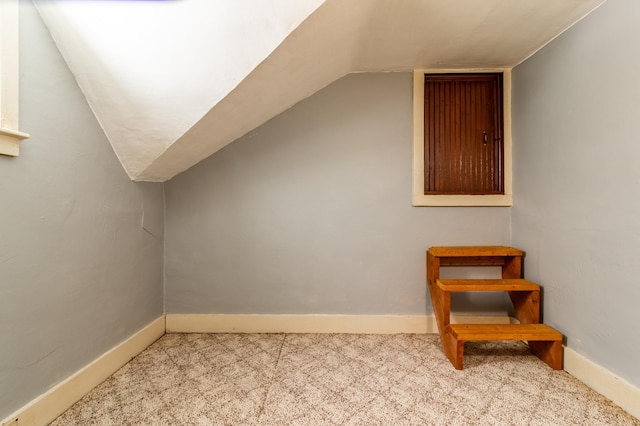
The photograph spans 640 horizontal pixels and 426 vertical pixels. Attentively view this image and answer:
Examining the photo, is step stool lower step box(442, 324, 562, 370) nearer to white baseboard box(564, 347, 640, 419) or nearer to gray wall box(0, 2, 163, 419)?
white baseboard box(564, 347, 640, 419)

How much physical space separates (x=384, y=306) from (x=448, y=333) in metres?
0.45

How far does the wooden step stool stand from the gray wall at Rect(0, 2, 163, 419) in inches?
69.6

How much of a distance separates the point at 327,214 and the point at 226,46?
1.13 metres

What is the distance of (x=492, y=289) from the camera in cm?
165

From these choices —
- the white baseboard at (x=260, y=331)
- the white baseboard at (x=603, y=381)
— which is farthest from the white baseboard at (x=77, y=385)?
the white baseboard at (x=603, y=381)

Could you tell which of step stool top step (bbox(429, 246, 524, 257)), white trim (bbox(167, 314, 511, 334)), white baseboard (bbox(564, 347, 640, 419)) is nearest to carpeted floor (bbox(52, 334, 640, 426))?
white baseboard (bbox(564, 347, 640, 419))

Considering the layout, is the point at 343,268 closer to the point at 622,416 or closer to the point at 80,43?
the point at 622,416

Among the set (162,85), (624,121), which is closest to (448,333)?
(624,121)

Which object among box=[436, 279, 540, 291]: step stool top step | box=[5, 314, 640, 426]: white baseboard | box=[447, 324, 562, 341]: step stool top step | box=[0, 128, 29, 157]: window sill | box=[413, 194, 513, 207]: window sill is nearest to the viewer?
box=[0, 128, 29, 157]: window sill

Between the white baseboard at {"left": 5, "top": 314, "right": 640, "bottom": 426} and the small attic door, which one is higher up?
the small attic door

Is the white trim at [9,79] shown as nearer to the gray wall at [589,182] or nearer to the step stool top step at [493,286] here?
the step stool top step at [493,286]

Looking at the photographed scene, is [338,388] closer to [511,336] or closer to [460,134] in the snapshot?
[511,336]

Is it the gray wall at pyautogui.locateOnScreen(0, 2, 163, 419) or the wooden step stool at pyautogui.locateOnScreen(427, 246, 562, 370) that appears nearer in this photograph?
the gray wall at pyautogui.locateOnScreen(0, 2, 163, 419)

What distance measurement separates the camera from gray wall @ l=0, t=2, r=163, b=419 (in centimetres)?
105
